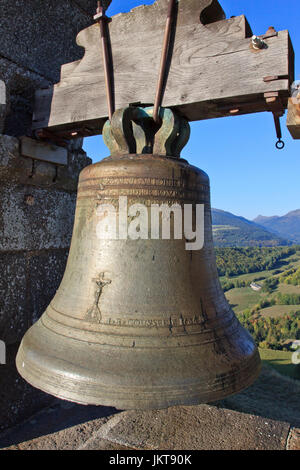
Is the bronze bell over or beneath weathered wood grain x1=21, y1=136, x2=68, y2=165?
beneath

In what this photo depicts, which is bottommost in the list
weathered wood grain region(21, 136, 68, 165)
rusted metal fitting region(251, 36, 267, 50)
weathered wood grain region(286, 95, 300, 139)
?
weathered wood grain region(286, 95, 300, 139)

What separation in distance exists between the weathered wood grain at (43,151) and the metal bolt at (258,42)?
52.8 inches

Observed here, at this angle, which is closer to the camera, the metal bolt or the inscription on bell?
the inscription on bell

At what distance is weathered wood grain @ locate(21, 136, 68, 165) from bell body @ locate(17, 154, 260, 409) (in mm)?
898

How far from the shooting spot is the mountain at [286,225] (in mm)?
71950

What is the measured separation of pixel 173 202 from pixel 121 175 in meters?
0.20

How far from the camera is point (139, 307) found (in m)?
1.18

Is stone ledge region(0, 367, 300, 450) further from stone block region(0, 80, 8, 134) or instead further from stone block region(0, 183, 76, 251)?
stone block region(0, 80, 8, 134)

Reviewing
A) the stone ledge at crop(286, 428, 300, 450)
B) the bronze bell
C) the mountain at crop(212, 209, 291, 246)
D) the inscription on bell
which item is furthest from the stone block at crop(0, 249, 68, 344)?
the mountain at crop(212, 209, 291, 246)

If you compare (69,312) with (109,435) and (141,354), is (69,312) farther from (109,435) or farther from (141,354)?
(109,435)

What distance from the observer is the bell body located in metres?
1.04

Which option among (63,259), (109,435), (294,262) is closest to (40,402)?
(109,435)

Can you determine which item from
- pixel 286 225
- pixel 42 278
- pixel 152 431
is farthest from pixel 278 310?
pixel 286 225

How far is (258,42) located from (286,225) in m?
84.5
